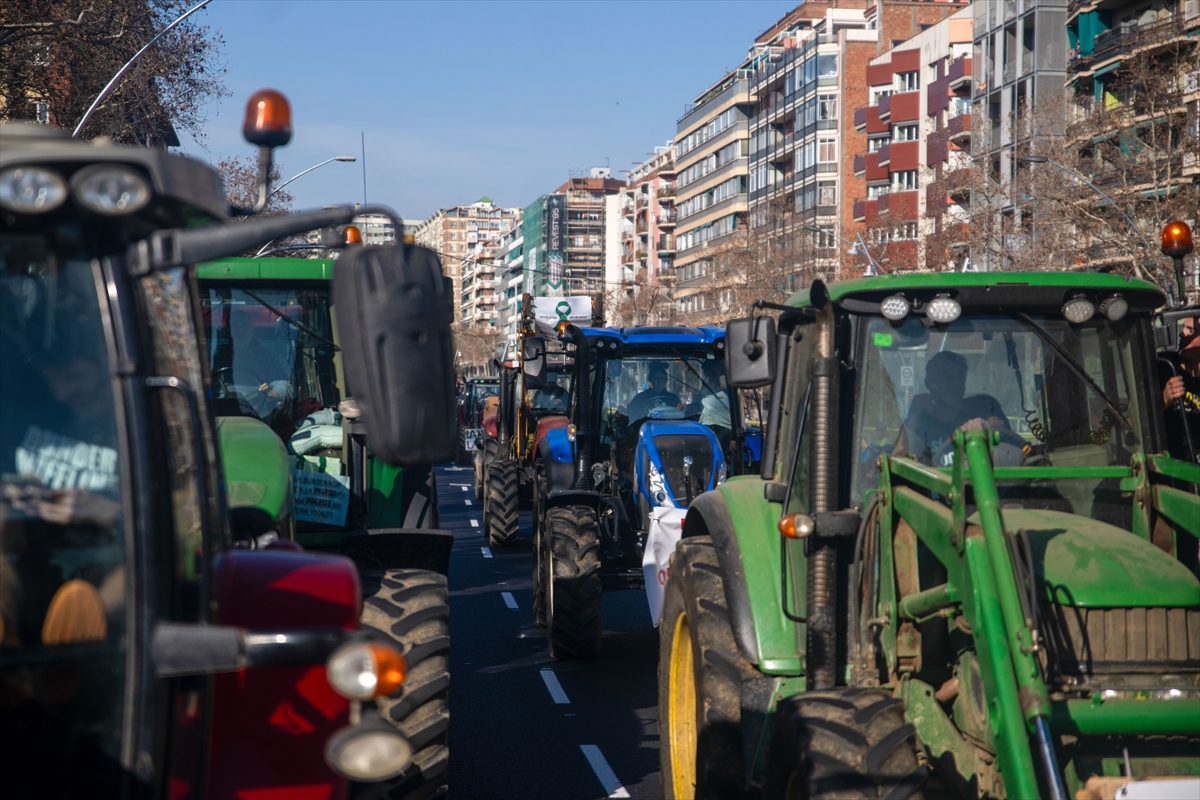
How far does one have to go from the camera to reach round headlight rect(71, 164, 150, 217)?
2471 mm

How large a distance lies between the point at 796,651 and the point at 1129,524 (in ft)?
4.01

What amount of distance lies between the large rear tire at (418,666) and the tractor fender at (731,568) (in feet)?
3.54

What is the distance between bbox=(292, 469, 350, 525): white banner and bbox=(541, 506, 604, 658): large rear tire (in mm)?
2856

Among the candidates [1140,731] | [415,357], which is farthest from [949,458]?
[415,357]

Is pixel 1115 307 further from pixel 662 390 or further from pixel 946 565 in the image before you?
pixel 662 390

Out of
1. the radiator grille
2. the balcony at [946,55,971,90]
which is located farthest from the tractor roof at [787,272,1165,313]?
the balcony at [946,55,971,90]

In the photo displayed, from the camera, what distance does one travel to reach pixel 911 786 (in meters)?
3.71

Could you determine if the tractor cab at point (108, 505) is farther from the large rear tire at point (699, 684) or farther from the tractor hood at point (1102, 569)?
the large rear tire at point (699, 684)

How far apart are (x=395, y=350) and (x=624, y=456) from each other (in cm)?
855

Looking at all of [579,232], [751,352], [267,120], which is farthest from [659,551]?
[579,232]

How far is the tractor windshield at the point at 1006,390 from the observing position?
4.75 meters

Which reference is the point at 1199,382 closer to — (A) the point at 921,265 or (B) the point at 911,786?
(B) the point at 911,786

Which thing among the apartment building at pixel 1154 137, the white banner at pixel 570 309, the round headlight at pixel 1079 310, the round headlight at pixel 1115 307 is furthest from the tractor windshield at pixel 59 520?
the apartment building at pixel 1154 137

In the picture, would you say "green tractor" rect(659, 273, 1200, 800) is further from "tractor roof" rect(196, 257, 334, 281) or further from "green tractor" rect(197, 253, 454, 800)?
"tractor roof" rect(196, 257, 334, 281)
